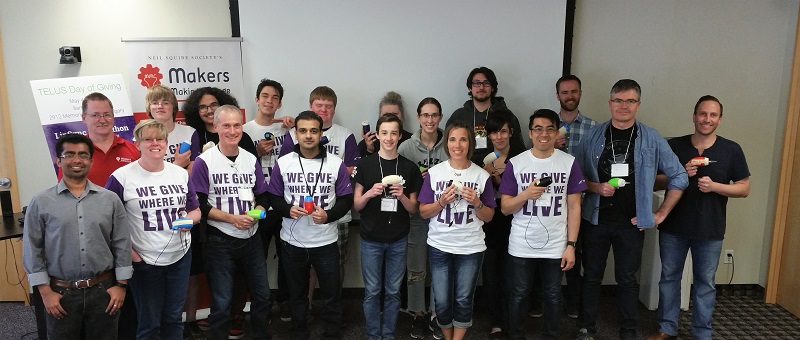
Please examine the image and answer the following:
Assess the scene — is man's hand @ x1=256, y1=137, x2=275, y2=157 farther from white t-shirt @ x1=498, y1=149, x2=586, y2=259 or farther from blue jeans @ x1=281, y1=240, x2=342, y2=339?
white t-shirt @ x1=498, y1=149, x2=586, y2=259

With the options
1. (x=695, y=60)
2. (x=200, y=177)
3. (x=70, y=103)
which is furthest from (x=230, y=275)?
(x=695, y=60)

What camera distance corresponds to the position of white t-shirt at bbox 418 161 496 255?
286 centimetres

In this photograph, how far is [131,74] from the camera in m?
3.72

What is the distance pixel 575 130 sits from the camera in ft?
12.0

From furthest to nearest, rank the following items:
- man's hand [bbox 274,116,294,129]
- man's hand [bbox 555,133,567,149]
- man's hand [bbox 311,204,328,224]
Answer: man's hand [bbox 274,116,294,129], man's hand [bbox 555,133,567,149], man's hand [bbox 311,204,328,224]

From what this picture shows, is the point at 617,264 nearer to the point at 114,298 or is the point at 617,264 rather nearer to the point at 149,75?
the point at 114,298

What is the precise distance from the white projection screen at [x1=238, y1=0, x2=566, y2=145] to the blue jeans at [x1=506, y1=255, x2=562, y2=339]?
149cm

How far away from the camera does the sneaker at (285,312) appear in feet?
12.1

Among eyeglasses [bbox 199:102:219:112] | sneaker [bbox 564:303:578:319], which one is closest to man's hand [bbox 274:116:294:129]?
eyeglasses [bbox 199:102:219:112]

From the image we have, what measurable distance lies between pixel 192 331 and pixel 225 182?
1347 mm

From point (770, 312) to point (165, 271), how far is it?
14.5ft

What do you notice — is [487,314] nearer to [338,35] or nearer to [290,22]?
[338,35]

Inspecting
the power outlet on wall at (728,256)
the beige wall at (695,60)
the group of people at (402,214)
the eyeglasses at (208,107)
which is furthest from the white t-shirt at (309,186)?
the power outlet on wall at (728,256)

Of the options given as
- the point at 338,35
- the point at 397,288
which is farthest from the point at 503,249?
the point at 338,35
